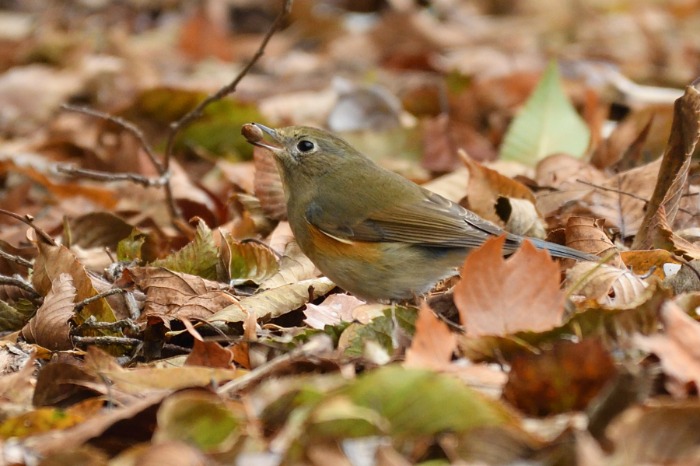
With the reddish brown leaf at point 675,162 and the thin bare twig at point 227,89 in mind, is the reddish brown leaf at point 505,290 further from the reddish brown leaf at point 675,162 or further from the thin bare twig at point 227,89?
the thin bare twig at point 227,89

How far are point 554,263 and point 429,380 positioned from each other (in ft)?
2.93

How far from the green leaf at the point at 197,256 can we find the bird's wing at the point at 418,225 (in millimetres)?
534

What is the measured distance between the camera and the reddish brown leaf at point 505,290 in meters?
3.44

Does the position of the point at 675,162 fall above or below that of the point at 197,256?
above

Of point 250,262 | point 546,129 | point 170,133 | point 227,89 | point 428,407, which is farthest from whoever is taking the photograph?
point 546,129

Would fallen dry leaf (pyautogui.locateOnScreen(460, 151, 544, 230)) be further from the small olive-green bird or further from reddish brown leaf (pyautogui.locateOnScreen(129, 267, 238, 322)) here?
reddish brown leaf (pyautogui.locateOnScreen(129, 267, 238, 322))

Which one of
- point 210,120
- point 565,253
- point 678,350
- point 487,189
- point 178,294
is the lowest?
point 210,120

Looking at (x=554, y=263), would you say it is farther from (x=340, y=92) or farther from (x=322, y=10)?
(x=322, y=10)

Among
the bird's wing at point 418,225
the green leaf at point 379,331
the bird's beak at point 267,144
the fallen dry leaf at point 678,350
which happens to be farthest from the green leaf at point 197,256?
the fallen dry leaf at point 678,350

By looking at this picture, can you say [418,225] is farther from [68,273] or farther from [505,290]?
[68,273]

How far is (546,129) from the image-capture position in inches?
261

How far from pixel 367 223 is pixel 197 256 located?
2.79 ft

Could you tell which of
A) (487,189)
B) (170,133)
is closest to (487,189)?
(487,189)

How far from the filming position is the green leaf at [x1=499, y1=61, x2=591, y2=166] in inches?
257
